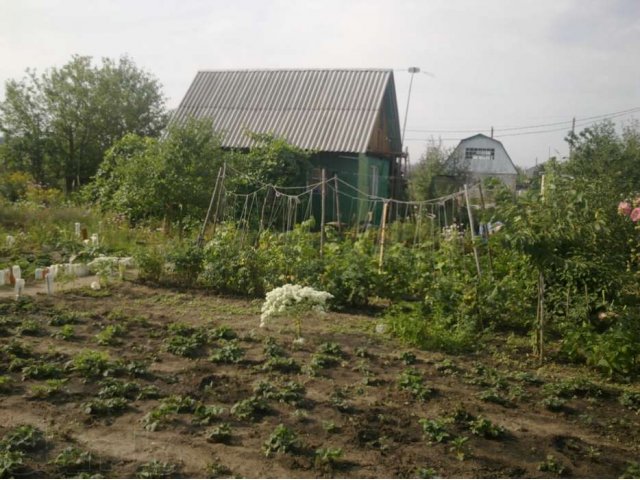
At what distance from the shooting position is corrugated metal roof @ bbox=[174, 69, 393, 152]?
16.8m

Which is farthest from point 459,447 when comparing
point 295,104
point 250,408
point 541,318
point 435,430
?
point 295,104

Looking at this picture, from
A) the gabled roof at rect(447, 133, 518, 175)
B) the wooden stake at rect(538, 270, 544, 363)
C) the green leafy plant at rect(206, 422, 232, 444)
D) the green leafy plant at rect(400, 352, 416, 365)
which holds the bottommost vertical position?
the green leafy plant at rect(206, 422, 232, 444)

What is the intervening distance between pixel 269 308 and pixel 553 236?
247 cm

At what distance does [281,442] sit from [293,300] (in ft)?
7.49

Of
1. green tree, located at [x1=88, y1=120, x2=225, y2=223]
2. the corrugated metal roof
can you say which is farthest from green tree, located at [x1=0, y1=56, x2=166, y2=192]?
green tree, located at [x1=88, y1=120, x2=225, y2=223]

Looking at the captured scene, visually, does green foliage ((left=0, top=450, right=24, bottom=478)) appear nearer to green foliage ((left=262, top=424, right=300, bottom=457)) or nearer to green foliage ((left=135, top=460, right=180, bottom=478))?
green foliage ((left=135, top=460, right=180, bottom=478))

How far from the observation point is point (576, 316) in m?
5.71

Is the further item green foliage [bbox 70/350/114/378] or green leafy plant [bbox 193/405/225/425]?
green foliage [bbox 70/350/114/378]

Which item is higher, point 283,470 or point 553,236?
point 553,236

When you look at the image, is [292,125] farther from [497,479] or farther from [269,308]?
[497,479]

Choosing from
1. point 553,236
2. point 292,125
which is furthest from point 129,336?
point 292,125

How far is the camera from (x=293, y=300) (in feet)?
19.1

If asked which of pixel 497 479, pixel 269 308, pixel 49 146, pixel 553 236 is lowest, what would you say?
pixel 497 479

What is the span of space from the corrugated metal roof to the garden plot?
1088cm
